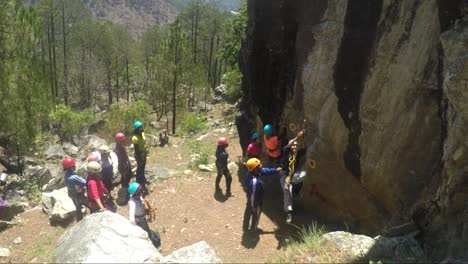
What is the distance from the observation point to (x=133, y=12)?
156 meters

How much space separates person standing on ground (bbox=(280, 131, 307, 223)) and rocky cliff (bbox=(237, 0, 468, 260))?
36cm

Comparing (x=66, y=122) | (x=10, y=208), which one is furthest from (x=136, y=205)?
(x=66, y=122)

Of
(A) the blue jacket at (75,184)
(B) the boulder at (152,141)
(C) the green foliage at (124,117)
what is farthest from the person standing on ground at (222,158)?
(C) the green foliage at (124,117)

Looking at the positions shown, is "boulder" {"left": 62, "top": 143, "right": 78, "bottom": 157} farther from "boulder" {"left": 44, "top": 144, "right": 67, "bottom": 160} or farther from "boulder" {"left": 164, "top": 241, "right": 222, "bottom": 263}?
"boulder" {"left": 164, "top": 241, "right": 222, "bottom": 263}

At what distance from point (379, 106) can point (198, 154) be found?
1028cm

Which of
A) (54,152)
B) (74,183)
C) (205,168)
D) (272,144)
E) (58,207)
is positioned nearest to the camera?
(74,183)

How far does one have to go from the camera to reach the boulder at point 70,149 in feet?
70.8

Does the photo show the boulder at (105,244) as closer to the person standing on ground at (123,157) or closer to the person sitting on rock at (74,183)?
the person sitting on rock at (74,183)

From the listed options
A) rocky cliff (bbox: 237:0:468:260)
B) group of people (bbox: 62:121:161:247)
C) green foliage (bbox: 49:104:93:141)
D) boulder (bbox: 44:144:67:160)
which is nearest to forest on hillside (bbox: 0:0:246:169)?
green foliage (bbox: 49:104:93:141)

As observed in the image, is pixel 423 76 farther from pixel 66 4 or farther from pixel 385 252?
pixel 66 4

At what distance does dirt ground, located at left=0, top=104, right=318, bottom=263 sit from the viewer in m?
9.49

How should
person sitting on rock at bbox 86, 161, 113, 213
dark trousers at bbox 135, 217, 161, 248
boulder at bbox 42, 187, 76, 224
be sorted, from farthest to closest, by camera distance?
boulder at bbox 42, 187, 76, 224 < person sitting on rock at bbox 86, 161, 113, 213 < dark trousers at bbox 135, 217, 161, 248

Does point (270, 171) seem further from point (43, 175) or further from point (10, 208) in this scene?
point (43, 175)

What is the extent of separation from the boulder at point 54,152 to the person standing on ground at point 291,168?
14.2 m
